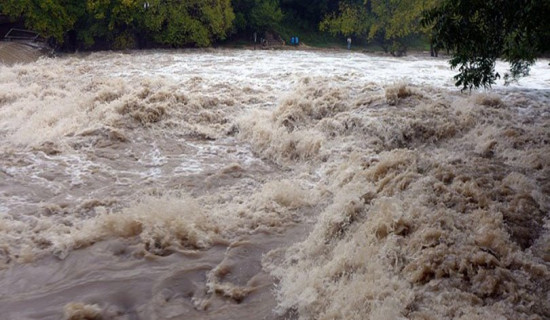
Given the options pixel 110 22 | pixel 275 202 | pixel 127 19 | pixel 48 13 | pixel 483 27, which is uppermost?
pixel 48 13

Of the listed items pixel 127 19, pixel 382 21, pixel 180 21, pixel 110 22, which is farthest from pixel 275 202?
pixel 382 21

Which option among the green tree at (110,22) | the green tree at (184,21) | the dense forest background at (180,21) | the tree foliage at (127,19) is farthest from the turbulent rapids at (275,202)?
the green tree at (184,21)

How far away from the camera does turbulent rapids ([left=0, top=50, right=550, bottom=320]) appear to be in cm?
391

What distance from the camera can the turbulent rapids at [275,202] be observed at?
12.8 ft

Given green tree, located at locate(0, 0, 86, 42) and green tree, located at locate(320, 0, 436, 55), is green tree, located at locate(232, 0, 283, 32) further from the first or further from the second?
green tree, located at locate(0, 0, 86, 42)

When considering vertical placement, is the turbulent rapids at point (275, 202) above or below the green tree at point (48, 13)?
below

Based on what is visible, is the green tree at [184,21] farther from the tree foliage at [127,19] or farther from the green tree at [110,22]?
the green tree at [110,22]

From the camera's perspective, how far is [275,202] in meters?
5.96

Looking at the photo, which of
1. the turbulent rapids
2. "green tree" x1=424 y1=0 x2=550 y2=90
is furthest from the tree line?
"green tree" x1=424 y1=0 x2=550 y2=90

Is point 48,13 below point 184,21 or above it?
above

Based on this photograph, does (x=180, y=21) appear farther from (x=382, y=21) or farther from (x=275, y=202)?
(x=275, y=202)

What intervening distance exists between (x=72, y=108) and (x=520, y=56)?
28.1 feet

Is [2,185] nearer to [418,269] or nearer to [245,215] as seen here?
[245,215]

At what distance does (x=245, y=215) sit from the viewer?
18.6 feet
